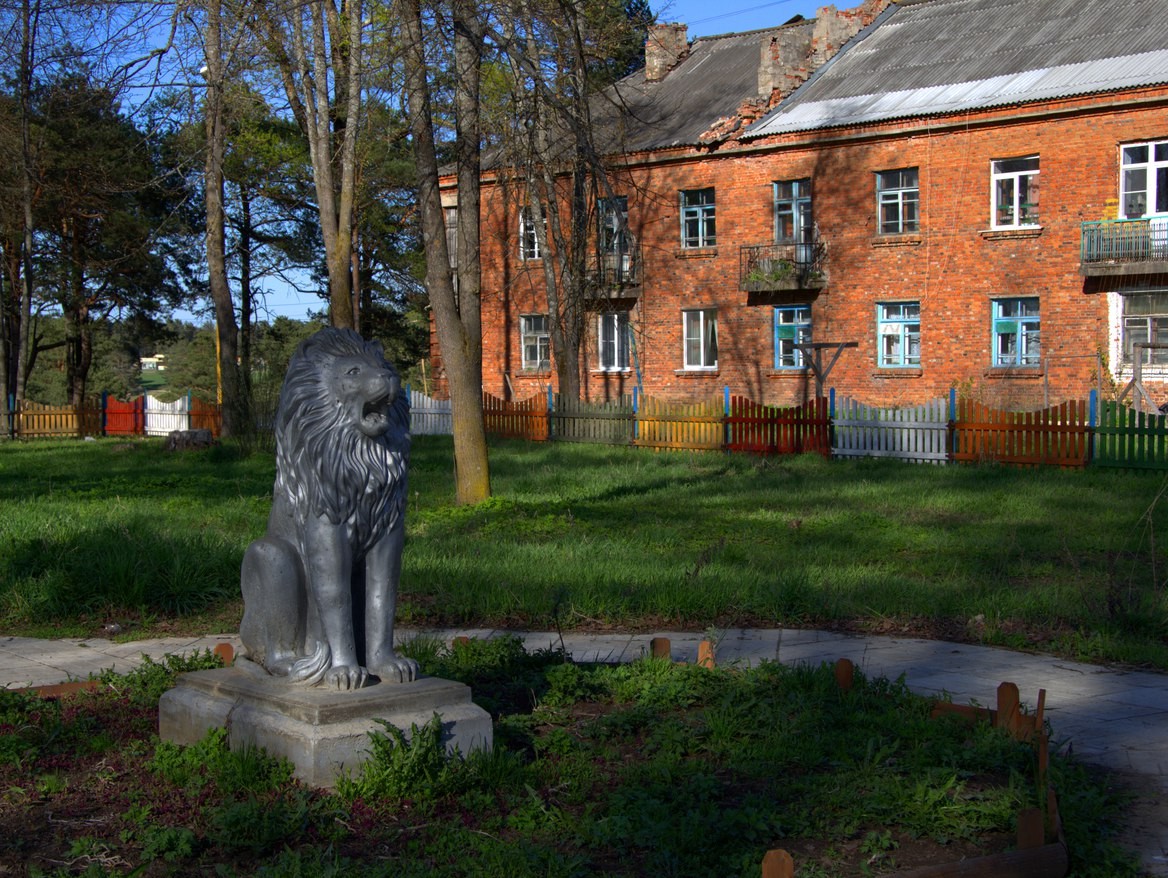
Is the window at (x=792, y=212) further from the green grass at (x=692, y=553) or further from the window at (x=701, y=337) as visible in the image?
the green grass at (x=692, y=553)

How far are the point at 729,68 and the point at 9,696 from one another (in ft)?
113

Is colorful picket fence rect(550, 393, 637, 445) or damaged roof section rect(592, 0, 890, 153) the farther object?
damaged roof section rect(592, 0, 890, 153)

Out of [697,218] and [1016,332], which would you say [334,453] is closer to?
[1016,332]

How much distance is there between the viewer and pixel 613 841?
4.59m

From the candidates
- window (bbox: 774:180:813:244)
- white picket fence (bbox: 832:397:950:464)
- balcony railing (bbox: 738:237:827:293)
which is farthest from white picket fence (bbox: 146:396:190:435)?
white picket fence (bbox: 832:397:950:464)

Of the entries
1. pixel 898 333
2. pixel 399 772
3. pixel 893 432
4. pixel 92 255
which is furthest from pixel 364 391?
pixel 92 255

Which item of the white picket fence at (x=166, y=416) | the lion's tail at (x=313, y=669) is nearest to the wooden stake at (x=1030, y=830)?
the lion's tail at (x=313, y=669)

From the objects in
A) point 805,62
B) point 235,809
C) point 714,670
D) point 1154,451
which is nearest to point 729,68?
point 805,62

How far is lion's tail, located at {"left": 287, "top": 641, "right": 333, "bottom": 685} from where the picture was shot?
17.0 feet

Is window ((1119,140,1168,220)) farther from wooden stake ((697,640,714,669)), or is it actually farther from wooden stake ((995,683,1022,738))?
wooden stake ((995,683,1022,738))

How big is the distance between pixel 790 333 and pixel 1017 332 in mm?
6127

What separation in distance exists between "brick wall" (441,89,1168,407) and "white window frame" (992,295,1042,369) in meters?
0.25

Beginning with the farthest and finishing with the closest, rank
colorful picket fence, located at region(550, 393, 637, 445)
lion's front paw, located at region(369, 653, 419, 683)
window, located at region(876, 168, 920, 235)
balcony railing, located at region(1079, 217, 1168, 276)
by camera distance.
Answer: window, located at region(876, 168, 920, 235) < balcony railing, located at region(1079, 217, 1168, 276) < colorful picket fence, located at region(550, 393, 637, 445) < lion's front paw, located at region(369, 653, 419, 683)

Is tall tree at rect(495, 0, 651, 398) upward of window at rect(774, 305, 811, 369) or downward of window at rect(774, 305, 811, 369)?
upward
